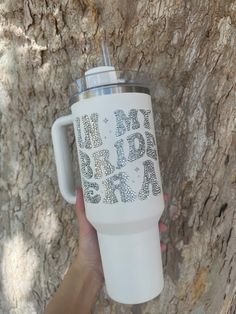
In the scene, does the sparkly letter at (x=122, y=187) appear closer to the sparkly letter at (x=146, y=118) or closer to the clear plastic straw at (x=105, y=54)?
the sparkly letter at (x=146, y=118)

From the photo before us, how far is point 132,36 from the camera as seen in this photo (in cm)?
79

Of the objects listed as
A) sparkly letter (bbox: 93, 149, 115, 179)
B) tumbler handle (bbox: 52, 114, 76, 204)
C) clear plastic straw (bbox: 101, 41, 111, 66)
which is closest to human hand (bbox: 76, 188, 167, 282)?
tumbler handle (bbox: 52, 114, 76, 204)

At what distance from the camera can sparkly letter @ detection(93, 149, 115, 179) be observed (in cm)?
64

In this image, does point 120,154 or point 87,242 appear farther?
point 87,242

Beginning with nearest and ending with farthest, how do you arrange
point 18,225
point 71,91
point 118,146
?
point 118,146, point 71,91, point 18,225

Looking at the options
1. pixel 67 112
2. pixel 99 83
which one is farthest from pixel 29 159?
pixel 99 83

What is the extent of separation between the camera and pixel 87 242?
0.81 meters

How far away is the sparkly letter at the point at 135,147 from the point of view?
2.10 ft

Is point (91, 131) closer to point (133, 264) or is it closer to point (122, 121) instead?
point (122, 121)

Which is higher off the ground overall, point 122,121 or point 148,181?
point 122,121

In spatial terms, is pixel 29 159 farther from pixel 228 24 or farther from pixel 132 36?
pixel 228 24

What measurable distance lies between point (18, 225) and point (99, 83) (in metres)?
0.51

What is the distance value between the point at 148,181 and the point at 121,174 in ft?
0.18

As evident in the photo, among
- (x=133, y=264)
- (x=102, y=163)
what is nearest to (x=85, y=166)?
(x=102, y=163)
